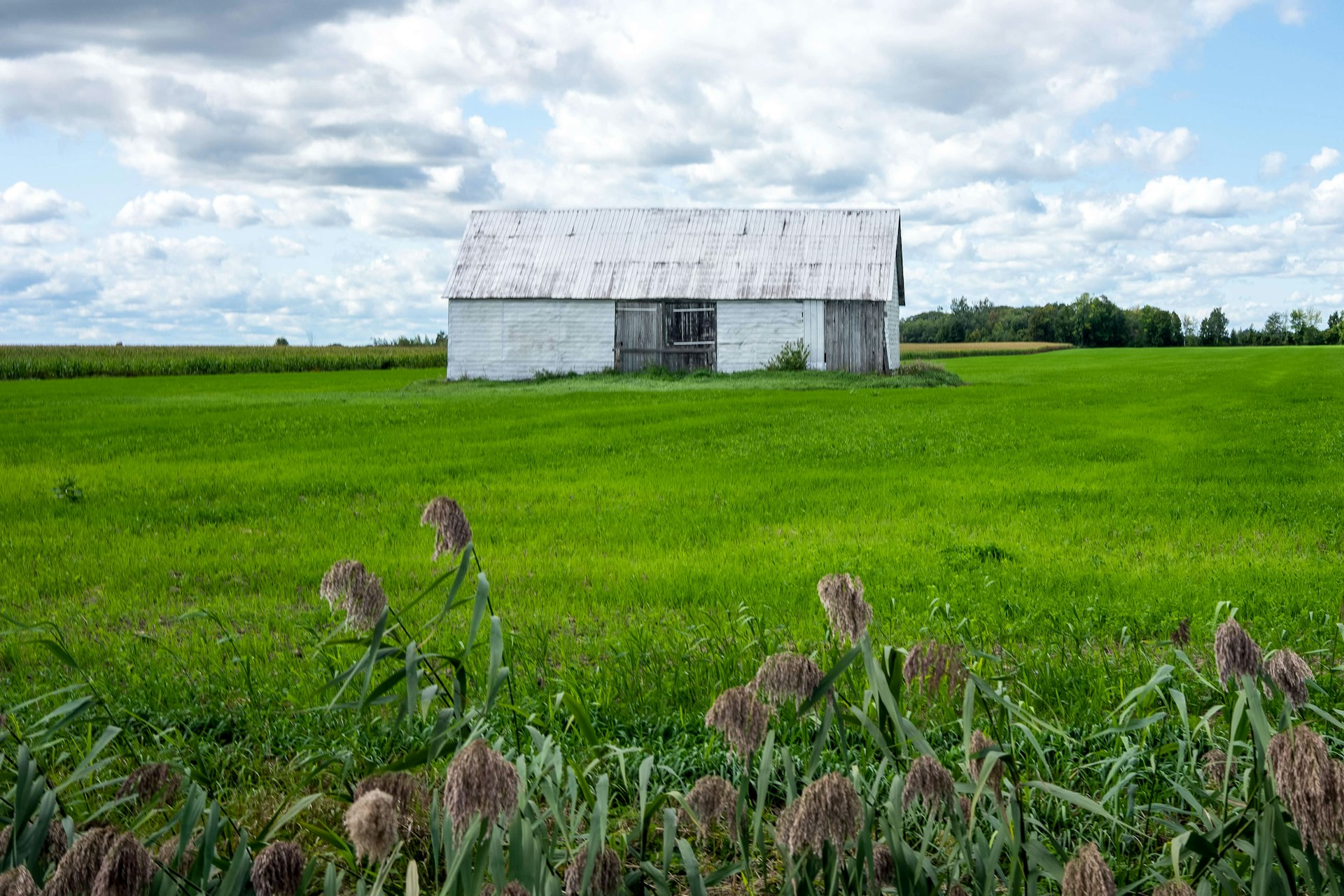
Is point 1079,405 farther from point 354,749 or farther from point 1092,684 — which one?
point 354,749

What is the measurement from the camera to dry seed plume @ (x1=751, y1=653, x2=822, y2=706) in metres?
2.21

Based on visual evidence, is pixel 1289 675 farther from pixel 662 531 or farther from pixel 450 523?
pixel 662 531

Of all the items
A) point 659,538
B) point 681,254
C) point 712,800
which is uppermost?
point 681,254

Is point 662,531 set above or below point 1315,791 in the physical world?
below

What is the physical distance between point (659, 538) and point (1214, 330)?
12521 centimetres

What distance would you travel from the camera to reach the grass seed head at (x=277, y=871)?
2.00 m

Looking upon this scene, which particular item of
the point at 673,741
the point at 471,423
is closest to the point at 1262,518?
the point at 673,741

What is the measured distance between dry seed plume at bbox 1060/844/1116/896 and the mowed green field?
2763mm

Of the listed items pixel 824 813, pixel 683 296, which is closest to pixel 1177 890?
pixel 824 813

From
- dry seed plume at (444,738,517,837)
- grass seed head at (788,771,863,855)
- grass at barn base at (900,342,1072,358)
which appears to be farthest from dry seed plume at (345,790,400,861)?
grass at barn base at (900,342,1072,358)

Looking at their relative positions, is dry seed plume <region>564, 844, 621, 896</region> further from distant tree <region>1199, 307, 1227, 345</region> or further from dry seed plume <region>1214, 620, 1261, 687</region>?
distant tree <region>1199, 307, 1227, 345</region>

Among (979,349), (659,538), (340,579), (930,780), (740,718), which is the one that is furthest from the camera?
(979,349)

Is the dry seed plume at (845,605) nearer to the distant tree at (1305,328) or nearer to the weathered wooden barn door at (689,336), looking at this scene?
the weathered wooden barn door at (689,336)

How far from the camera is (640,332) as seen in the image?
37.2 m
